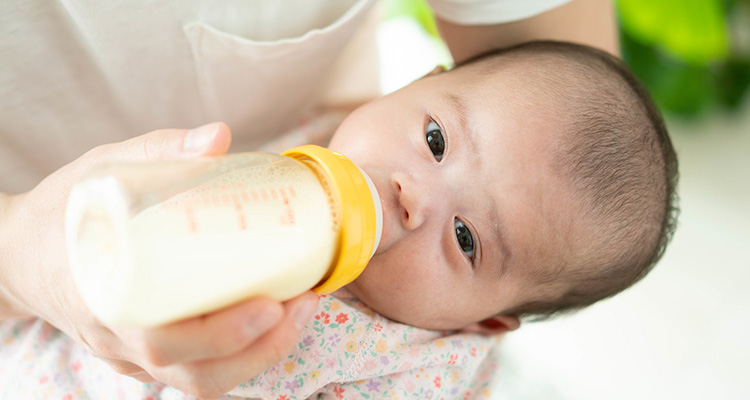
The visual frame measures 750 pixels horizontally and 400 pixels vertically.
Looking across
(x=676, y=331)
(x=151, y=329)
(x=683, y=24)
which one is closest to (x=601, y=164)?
(x=151, y=329)

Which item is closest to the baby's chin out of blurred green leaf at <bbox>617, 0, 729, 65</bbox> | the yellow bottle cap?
the yellow bottle cap

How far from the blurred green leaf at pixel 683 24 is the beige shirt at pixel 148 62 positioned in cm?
116

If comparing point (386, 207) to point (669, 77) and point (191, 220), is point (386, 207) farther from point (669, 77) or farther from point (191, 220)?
point (669, 77)

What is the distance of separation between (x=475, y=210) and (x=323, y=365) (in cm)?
40

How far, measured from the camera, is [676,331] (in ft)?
6.59

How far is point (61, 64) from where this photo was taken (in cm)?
100

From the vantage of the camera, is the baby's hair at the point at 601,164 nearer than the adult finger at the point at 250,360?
No

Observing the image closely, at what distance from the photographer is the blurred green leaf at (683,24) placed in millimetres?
2098

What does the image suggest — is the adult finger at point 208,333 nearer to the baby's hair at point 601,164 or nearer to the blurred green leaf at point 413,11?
the baby's hair at point 601,164

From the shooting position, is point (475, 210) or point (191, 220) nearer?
point (191, 220)

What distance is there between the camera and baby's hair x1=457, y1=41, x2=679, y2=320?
1005 mm

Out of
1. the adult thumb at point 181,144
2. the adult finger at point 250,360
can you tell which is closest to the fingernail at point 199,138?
the adult thumb at point 181,144

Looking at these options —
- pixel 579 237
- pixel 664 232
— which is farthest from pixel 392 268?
pixel 664 232

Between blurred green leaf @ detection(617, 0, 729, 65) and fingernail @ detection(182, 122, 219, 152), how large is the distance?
205 cm
